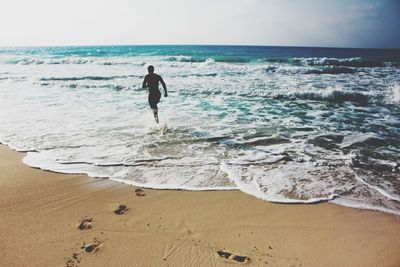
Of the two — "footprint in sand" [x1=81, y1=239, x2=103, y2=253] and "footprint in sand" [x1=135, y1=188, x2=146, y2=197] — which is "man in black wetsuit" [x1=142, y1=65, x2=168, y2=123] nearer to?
"footprint in sand" [x1=135, y1=188, x2=146, y2=197]

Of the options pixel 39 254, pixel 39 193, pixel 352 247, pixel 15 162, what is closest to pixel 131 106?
pixel 15 162

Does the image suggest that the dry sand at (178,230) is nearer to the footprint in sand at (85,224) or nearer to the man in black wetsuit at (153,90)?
the footprint in sand at (85,224)

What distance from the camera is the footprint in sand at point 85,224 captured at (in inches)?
141

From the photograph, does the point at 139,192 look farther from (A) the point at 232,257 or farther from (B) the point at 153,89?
(B) the point at 153,89

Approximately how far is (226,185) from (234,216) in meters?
0.92

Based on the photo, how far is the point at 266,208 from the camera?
409 centimetres

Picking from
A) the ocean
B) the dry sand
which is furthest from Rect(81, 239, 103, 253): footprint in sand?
the ocean

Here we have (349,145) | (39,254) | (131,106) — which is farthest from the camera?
(131,106)

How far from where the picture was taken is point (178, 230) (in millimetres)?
3547

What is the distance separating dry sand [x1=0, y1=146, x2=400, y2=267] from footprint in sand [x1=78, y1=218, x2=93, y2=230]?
0.04 metres

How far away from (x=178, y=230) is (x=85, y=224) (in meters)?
1.10

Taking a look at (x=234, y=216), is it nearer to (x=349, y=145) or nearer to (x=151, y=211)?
(x=151, y=211)

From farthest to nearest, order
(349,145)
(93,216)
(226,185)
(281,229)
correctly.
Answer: (349,145), (226,185), (93,216), (281,229)

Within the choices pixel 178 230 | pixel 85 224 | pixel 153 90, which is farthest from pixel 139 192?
pixel 153 90
